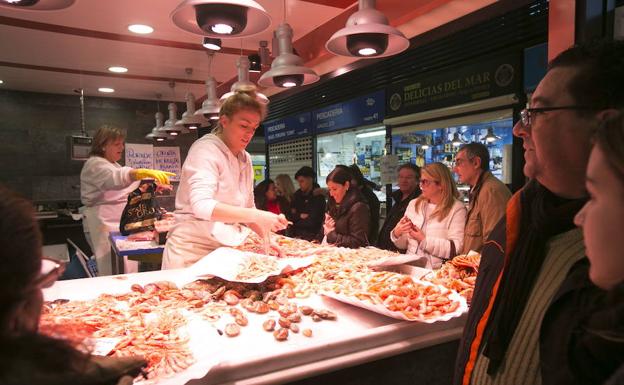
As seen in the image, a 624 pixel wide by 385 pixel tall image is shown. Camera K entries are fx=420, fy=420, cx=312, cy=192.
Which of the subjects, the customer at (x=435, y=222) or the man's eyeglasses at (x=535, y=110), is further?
the customer at (x=435, y=222)

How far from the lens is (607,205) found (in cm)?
67

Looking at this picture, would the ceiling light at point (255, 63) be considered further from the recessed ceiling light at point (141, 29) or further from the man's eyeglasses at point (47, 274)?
the man's eyeglasses at point (47, 274)

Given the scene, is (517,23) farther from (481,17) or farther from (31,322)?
(31,322)

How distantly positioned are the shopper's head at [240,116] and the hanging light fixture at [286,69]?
64cm

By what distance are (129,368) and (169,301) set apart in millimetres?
932

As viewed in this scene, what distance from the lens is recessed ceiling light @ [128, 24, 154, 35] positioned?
15.7 ft

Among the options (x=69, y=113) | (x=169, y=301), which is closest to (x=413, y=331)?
(x=169, y=301)

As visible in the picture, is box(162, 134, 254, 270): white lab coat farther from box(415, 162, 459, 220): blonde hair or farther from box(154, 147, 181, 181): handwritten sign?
box(154, 147, 181, 181): handwritten sign

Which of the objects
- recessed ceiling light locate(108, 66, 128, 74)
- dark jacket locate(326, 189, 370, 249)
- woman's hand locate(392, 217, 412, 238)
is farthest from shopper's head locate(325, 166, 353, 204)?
recessed ceiling light locate(108, 66, 128, 74)

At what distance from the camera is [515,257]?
1197mm

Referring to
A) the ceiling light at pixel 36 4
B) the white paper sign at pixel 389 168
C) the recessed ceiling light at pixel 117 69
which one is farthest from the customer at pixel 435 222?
the recessed ceiling light at pixel 117 69

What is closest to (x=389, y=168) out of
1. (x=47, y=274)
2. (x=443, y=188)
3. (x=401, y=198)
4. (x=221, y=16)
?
(x=401, y=198)

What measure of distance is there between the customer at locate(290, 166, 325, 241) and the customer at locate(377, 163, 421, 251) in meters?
1.48

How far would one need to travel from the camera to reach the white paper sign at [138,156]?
21.6ft
